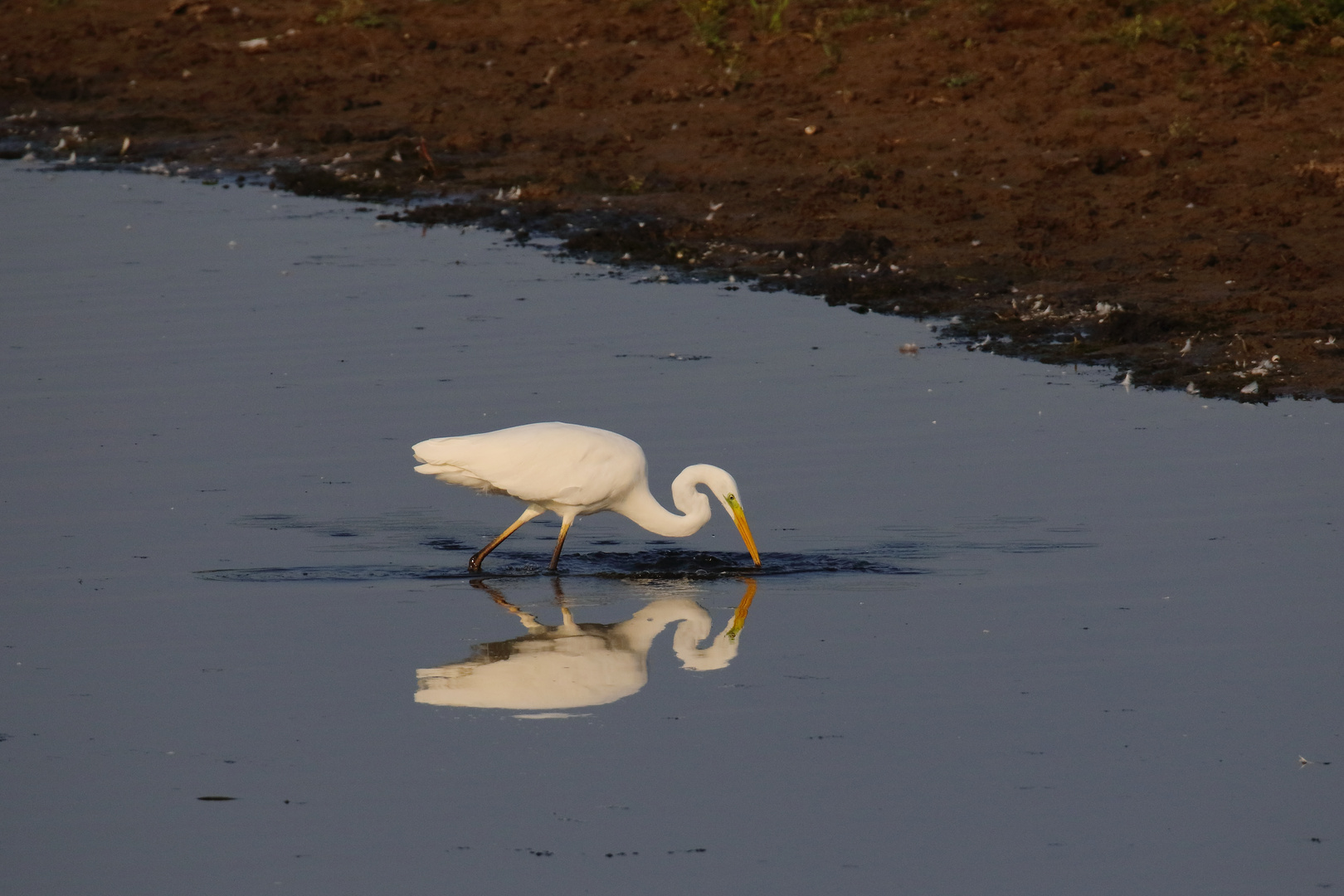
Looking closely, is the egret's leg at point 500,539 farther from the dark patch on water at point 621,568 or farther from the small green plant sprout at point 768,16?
the small green plant sprout at point 768,16

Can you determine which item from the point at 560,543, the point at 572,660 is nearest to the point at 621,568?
the point at 560,543

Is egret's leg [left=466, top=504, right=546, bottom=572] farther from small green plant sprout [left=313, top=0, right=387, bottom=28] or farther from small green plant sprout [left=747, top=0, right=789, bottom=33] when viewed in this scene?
small green plant sprout [left=313, top=0, right=387, bottom=28]

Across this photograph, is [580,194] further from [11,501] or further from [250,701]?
[250,701]

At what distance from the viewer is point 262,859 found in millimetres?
4930

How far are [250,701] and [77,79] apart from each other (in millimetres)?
18517

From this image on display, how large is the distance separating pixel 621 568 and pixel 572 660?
1564mm

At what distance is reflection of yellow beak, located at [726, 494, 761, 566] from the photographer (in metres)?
7.87

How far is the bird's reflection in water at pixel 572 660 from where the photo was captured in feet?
20.8

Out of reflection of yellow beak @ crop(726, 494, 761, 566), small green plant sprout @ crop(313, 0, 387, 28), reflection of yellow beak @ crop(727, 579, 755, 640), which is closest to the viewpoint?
reflection of yellow beak @ crop(727, 579, 755, 640)

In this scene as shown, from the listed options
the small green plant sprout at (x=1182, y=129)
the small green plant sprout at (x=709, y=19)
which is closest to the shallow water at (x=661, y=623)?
the small green plant sprout at (x=1182, y=129)

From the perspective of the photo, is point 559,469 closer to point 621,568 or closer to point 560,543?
point 560,543

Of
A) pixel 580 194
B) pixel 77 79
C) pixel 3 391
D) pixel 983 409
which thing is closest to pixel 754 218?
pixel 580 194

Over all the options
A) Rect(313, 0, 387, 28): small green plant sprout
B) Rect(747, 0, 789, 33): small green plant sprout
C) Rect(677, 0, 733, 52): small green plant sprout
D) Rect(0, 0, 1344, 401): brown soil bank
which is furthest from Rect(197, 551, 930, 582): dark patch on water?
Rect(313, 0, 387, 28): small green plant sprout

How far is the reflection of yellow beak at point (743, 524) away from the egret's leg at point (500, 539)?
1.02 m
